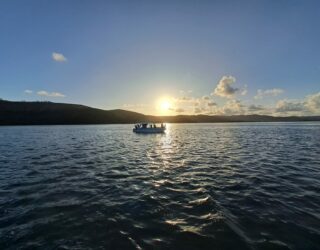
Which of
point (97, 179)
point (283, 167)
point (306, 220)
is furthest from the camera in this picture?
point (283, 167)

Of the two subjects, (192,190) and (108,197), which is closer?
(108,197)

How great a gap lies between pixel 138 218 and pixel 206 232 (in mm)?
A: 3525

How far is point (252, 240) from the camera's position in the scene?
29.9 feet

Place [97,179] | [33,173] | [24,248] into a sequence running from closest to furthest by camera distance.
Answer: [24,248] → [97,179] → [33,173]

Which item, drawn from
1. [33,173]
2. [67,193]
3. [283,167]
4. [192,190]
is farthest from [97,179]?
[283,167]

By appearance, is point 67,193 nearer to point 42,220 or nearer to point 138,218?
point 42,220

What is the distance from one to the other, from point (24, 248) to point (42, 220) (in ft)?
8.39

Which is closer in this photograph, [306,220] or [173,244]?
[173,244]

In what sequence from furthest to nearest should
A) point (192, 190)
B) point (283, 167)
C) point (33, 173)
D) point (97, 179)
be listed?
point (283, 167) < point (33, 173) < point (97, 179) < point (192, 190)

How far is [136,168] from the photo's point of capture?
2411cm

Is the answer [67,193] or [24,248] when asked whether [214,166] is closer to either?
[67,193]

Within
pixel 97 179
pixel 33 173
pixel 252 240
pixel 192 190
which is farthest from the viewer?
pixel 33 173

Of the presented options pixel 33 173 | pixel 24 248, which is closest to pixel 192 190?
pixel 24 248

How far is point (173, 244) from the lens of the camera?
28.8 ft
